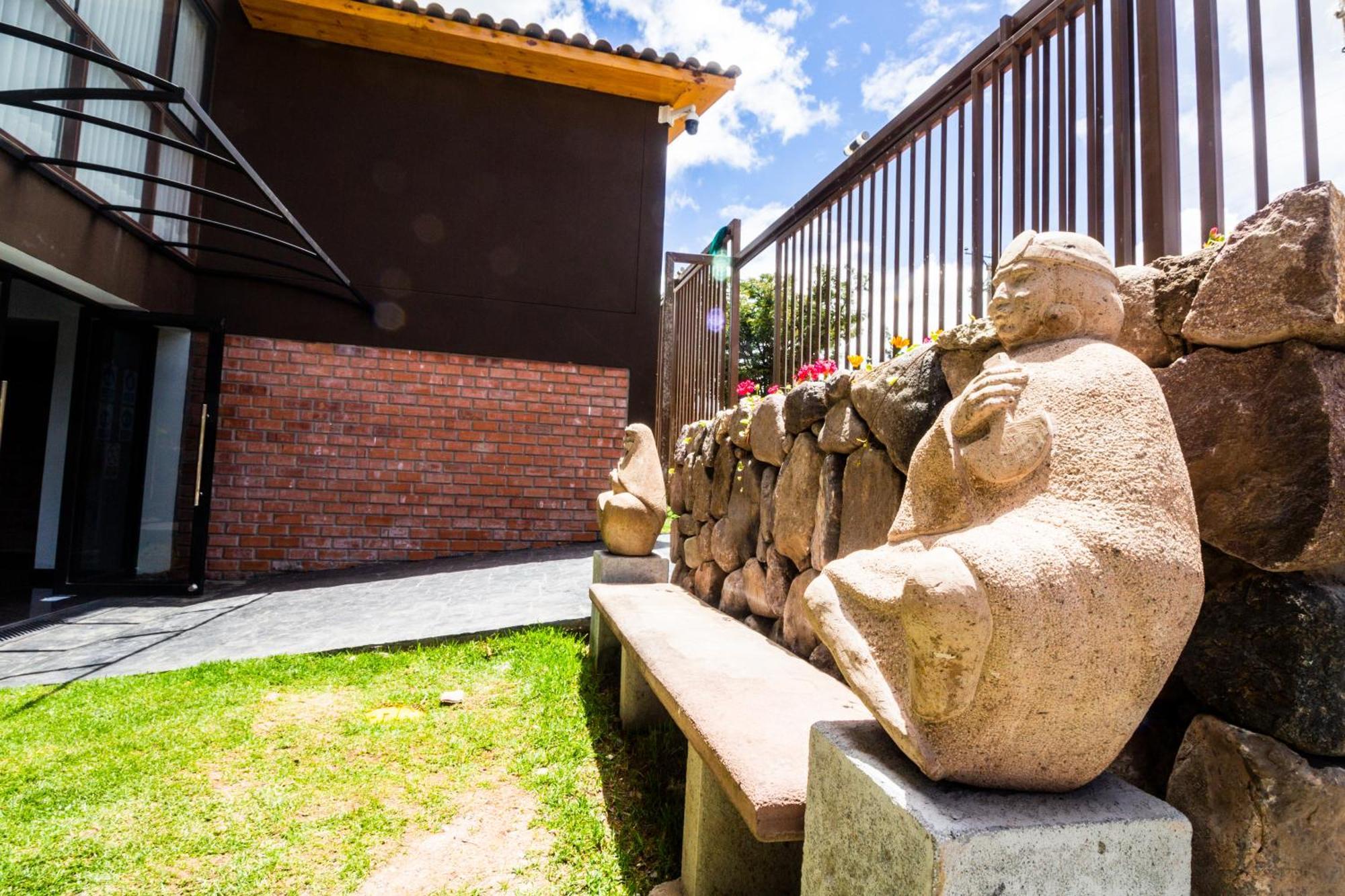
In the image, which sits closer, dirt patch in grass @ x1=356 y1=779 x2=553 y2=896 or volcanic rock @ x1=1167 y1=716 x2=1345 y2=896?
volcanic rock @ x1=1167 y1=716 x2=1345 y2=896

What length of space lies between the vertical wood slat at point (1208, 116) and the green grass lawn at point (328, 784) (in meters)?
2.28

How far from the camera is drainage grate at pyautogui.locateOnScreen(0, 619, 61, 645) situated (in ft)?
14.5

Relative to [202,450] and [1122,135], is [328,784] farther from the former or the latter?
[202,450]

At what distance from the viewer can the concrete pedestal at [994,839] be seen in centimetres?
99

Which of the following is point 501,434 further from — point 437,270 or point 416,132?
point 416,132

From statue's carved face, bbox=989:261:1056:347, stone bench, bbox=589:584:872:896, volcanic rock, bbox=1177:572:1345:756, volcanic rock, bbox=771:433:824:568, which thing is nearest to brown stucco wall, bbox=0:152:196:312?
stone bench, bbox=589:584:872:896

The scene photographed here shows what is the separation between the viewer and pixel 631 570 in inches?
164

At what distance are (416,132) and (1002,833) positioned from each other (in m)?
7.55

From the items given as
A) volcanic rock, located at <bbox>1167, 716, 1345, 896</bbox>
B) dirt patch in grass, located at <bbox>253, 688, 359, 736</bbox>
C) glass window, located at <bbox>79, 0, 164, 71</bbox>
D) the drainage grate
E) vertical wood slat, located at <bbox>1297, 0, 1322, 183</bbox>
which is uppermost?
glass window, located at <bbox>79, 0, 164, 71</bbox>

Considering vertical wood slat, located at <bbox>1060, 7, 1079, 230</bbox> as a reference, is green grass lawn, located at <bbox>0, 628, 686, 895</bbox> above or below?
below

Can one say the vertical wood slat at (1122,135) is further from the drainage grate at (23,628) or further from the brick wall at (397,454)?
the drainage grate at (23,628)

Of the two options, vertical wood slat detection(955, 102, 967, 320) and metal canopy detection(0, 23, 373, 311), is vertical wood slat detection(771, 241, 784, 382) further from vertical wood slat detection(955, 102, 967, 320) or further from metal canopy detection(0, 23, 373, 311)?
metal canopy detection(0, 23, 373, 311)

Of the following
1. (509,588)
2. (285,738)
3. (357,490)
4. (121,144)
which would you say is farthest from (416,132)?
(285,738)

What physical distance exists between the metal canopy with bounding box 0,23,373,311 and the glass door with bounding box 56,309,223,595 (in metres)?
0.79
